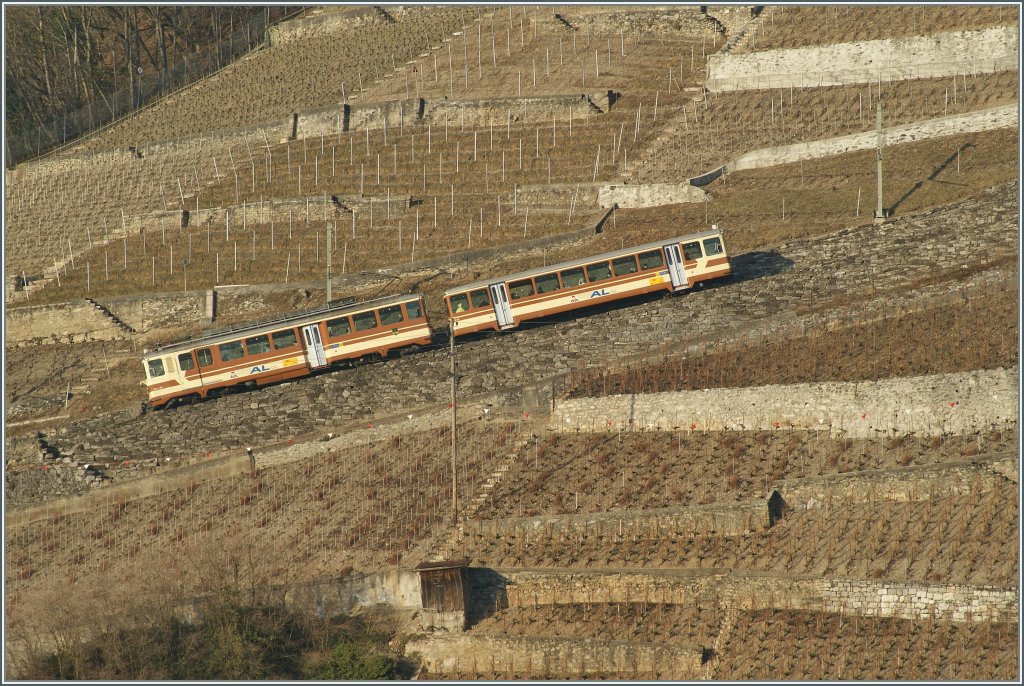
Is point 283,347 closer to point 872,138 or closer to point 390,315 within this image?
point 390,315

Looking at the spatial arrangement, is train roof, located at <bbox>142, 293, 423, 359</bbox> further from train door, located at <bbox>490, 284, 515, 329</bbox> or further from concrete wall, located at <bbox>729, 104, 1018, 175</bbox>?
concrete wall, located at <bbox>729, 104, 1018, 175</bbox>

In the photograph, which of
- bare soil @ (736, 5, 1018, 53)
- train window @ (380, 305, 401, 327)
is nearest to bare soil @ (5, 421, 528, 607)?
train window @ (380, 305, 401, 327)

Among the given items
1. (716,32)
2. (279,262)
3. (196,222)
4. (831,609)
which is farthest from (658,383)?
(716,32)

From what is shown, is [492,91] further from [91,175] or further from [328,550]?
[328,550]

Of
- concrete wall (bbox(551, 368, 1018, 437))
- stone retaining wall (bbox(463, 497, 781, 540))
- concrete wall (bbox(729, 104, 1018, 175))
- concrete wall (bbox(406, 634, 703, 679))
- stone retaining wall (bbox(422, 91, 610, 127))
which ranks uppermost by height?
stone retaining wall (bbox(422, 91, 610, 127))

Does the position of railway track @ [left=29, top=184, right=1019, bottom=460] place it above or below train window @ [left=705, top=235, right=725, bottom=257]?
below

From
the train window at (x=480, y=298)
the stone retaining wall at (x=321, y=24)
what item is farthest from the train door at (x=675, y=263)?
the stone retaining wall at (x=321, y=24)

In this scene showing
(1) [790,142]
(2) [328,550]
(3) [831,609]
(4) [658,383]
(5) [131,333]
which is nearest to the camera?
(3) [831,609]
